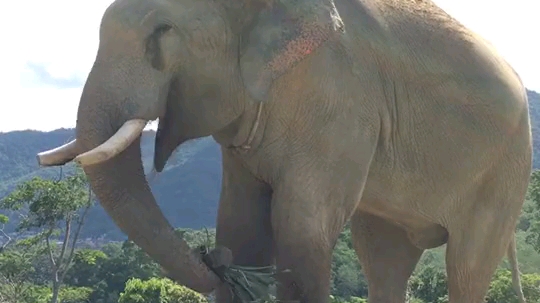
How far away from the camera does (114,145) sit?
8.41ft

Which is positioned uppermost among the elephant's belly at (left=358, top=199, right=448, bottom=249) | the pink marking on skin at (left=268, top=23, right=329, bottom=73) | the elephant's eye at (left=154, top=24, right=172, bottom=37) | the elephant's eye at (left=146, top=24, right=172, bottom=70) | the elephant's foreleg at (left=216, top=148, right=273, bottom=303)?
the elephant's eye at (left=154, top=24, right=172, bottom=37)

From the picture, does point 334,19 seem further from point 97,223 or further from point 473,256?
point 97,223

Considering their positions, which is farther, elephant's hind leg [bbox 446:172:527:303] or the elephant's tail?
the elephant's tail

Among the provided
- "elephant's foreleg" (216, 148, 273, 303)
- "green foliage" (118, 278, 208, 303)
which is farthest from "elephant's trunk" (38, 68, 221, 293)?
"green foliage" (118, 278, 208, 303)

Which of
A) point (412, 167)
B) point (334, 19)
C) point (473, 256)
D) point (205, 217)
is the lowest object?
point (205, 217)

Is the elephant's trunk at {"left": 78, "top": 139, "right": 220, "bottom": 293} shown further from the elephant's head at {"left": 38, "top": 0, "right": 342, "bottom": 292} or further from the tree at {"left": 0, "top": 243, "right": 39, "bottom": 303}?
the tree at {"left": 0, "top": 243, "right": 39, "bottom": 303}

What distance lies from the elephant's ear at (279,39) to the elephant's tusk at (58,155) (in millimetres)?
565

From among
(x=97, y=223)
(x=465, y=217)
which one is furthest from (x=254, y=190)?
(x=97, y=223)

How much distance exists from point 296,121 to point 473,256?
100 centimetres

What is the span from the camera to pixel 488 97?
3.40 metres

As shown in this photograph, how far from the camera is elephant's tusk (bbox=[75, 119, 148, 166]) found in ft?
8.30

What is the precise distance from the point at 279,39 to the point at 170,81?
36 centimetres

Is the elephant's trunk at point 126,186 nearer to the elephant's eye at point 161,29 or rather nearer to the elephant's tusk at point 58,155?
the elephant's tusk at point 58,155

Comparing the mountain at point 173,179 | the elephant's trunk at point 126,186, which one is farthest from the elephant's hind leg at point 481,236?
the mountain at point 173,179
